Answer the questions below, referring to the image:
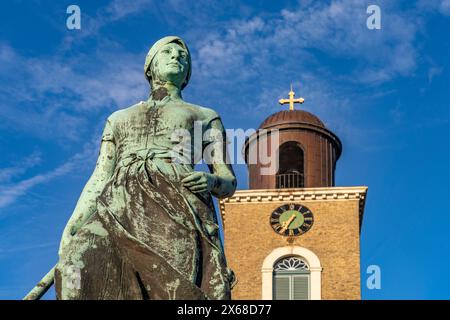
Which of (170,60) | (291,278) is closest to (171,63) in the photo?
(170,60)

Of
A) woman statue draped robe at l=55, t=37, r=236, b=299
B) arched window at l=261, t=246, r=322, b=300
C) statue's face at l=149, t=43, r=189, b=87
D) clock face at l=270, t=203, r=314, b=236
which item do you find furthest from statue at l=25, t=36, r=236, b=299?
clock face at l=270, t=203, r=314, b=236

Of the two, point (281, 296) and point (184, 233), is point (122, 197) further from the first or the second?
point (281, 296)

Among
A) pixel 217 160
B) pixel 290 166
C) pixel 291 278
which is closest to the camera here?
pixel 217 160

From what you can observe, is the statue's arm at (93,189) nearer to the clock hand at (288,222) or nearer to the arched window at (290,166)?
the clock hand at (288,222)

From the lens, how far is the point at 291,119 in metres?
51.4

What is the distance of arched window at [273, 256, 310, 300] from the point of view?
158ft

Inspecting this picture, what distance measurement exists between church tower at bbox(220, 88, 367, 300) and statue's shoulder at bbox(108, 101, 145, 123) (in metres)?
41.3

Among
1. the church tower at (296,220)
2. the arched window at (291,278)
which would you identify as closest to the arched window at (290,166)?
the church tower at (296,220)

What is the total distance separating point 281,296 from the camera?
4781 cm

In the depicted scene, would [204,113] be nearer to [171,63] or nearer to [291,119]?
[171,63]

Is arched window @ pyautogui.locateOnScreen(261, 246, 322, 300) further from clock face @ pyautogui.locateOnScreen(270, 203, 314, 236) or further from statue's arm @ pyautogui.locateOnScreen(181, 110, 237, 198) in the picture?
statue's arm @ pyautogui.locateOnScreen(181, 110, 237, 198)

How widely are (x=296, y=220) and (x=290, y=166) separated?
2750mm

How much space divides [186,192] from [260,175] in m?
44.6
